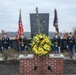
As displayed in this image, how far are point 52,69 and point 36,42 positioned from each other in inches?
45.4

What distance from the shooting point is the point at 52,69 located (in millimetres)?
12742

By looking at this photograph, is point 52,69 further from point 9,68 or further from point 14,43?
point 14,43

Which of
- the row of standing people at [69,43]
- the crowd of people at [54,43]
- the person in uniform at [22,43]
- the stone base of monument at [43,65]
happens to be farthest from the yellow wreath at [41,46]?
the person in uniform at [22,43]

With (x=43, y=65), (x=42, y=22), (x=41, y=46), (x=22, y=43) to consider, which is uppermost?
(x=42, y=22)

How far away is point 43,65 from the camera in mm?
12711

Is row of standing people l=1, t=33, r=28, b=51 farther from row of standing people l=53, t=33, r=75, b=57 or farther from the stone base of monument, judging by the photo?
the stone base of monument

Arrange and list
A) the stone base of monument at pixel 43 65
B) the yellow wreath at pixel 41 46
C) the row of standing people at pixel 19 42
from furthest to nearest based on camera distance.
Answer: the row of standing people at pixel 19 42, the stone base of monument at pixel 43 65, the yellow wreath at pixel 41 46

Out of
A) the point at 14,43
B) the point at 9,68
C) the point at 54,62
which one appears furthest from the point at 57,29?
the point at 54,62

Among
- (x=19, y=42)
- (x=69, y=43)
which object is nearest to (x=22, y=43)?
(x=19, y=42)

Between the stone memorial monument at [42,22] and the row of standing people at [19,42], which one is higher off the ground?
the stone memorial monument at [42,22]

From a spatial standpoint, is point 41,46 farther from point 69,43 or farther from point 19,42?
point 19,42

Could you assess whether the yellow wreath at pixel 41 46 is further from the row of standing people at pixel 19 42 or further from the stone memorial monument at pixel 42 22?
the row of standing people at pixel 19 42

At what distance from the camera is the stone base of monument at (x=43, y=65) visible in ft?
41.7

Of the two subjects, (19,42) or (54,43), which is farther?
(19,42)
